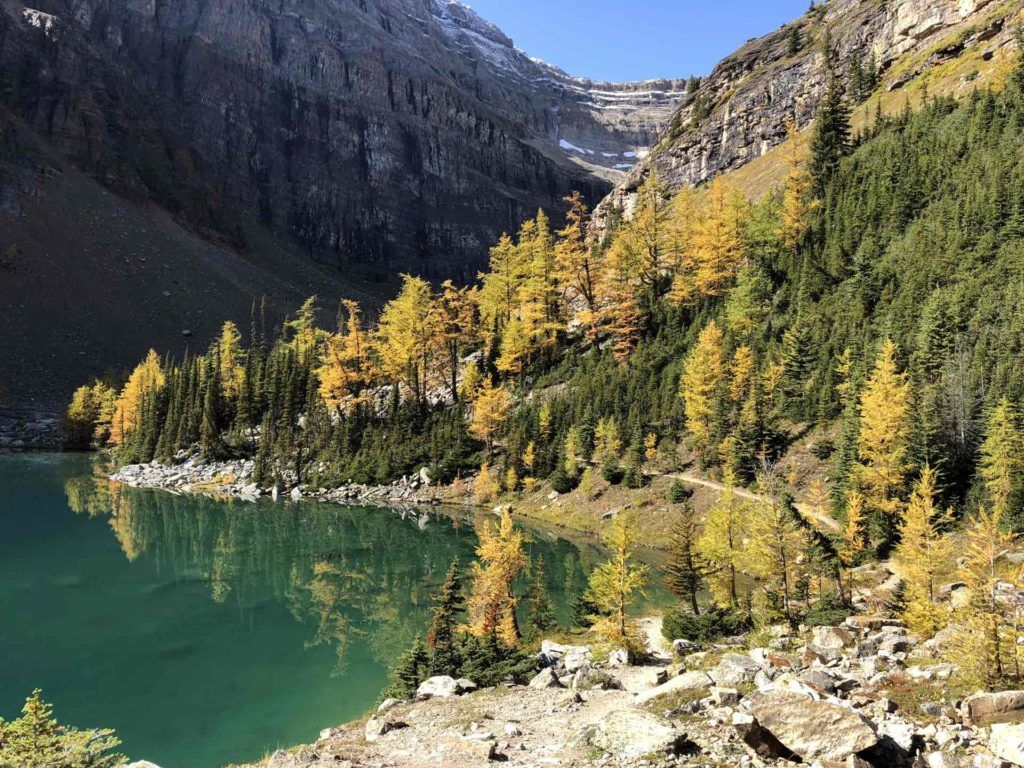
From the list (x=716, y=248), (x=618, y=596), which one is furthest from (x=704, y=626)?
(x=716, y=248)

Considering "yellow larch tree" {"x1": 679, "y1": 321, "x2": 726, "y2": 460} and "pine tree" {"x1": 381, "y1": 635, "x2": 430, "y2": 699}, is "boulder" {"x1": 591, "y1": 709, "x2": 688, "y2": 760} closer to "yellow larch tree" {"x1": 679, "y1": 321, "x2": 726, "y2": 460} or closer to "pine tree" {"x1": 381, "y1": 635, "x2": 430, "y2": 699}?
"pine tree" {"x1": 381, "y1": 635, "x2": 430, "y2": 699}

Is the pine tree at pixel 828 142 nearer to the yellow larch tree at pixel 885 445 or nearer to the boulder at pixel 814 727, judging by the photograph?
the yellow larch tree at pixel 885 445

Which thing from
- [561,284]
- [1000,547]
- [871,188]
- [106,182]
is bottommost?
[1000,547]

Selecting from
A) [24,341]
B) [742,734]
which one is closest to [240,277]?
[24,341]

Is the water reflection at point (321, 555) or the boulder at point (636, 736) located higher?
the boulder at point (636, 736)

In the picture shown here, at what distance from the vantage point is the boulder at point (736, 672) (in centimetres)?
1612

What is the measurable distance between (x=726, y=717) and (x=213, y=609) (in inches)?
1289

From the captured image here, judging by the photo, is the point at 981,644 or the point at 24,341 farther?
the point at 24,341

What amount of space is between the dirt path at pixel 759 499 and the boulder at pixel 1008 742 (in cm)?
2053

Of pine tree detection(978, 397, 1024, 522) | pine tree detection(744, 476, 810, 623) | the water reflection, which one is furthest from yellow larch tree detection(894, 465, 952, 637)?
the water reflection

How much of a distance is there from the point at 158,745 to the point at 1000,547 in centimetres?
3704

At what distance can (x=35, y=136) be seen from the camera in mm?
181000

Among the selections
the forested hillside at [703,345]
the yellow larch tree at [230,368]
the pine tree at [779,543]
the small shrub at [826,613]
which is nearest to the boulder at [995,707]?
the small shrub at [826,613]

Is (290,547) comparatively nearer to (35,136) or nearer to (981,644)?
(981,644)
